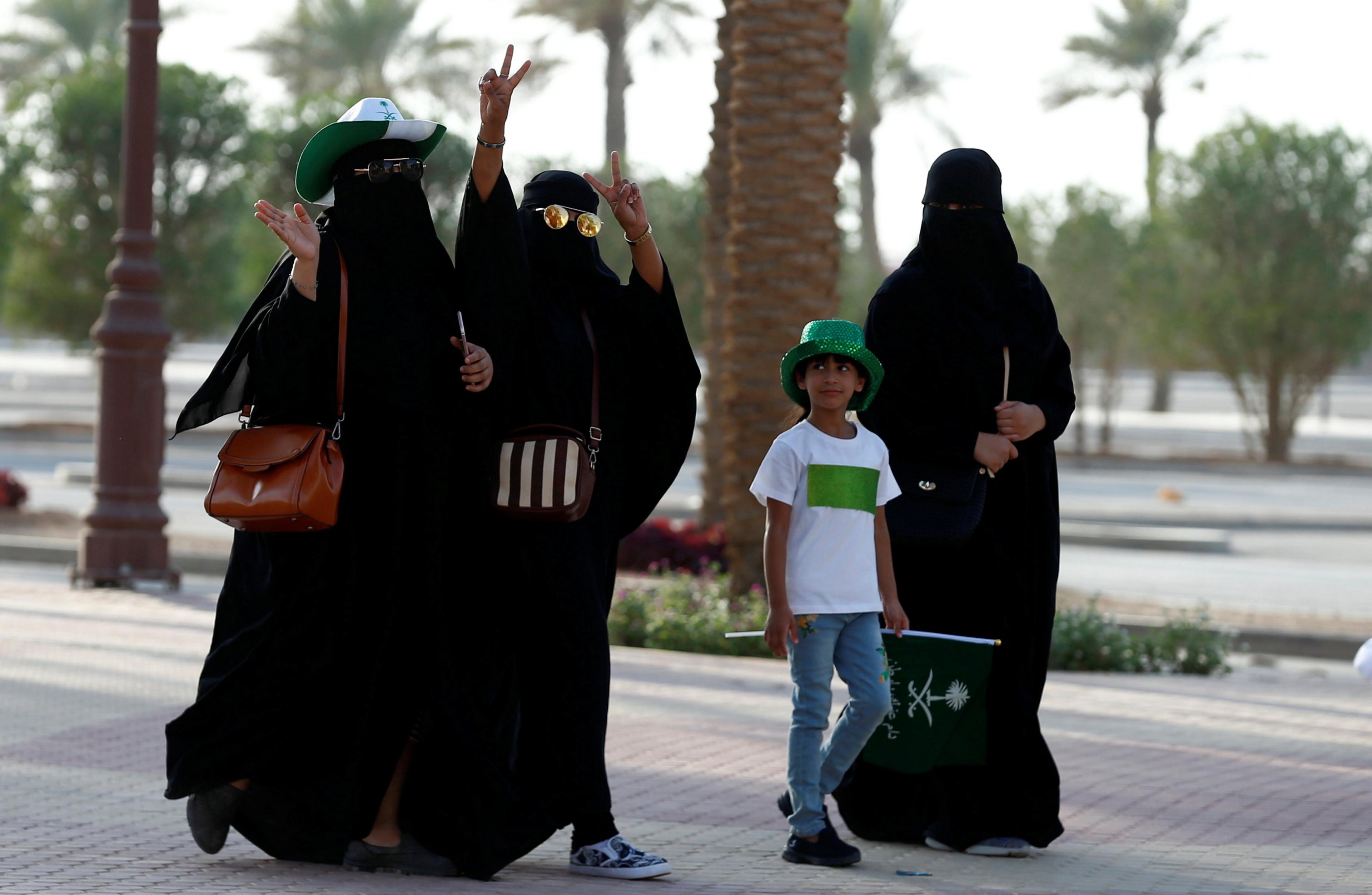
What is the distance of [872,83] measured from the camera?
36.2 metres

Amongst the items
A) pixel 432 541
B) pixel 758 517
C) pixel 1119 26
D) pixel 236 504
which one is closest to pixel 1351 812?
pixel 432 541

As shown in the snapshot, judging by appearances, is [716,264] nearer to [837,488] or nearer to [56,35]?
[837,488]

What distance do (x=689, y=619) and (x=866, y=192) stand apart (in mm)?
29112

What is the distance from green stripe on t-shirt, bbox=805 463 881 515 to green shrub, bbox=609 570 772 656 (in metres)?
4.76

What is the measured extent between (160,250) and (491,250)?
2952 cm

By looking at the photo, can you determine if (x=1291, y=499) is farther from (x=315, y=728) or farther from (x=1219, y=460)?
(x=315, y=728)

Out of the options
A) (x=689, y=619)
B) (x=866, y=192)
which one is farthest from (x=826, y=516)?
(x=866, y=192)

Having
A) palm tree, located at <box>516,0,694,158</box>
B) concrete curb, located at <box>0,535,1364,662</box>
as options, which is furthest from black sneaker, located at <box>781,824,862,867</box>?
palm tree, located at <box>516,0,694,158</box>

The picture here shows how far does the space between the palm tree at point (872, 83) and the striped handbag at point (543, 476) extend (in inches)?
1260

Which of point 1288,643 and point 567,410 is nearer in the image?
point 567,410

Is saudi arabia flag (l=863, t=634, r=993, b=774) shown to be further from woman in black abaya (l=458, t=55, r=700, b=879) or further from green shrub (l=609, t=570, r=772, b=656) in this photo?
green shrub (l=609, t=570, r=772, b=656)

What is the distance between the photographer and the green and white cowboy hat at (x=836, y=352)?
4676 mm

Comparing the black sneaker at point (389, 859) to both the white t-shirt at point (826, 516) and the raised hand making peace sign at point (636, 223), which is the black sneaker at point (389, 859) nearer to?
the white t-shirt at point (826, 516)

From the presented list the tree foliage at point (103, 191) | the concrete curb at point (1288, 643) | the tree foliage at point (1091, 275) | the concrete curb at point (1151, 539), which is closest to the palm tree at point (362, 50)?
the tree foliage at point (103, 191)
